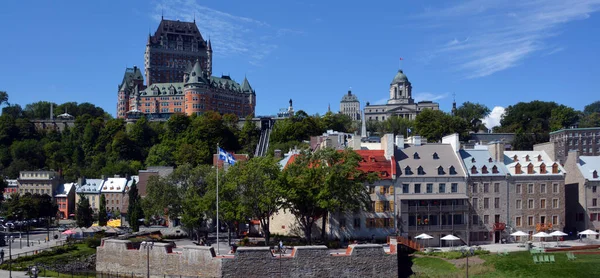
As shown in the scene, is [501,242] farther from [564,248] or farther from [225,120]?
Answer: [225,120]

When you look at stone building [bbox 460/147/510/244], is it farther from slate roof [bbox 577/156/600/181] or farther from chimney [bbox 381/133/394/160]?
slate roof [bbox 577/156/600/181]

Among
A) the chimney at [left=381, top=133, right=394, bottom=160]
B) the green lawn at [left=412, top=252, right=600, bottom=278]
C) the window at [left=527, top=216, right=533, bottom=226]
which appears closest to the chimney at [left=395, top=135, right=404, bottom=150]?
the chimney at [left=381, top=133, right=394, bottom=160]

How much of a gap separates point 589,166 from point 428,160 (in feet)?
66.3

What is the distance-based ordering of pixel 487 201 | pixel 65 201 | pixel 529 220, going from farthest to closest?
pixel 65 201
pixel 529 220
pixel 487 201

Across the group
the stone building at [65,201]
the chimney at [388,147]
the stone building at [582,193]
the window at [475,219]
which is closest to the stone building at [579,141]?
the stone building at [582,193]

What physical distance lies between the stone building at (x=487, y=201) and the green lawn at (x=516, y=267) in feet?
43.7

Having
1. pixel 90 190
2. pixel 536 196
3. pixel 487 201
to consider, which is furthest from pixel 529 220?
pixel 90 190

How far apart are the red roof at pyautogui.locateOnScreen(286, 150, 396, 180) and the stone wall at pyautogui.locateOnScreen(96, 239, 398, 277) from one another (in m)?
15.1

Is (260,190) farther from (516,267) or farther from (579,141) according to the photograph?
(579,141)

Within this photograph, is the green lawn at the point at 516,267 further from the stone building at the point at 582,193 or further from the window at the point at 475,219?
the stone building at the point at 582,193

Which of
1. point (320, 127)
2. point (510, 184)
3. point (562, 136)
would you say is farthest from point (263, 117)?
point (510, 184)

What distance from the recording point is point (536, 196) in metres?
69.4

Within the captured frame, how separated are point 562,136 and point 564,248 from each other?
2982 inches

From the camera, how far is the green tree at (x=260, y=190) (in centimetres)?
5944
